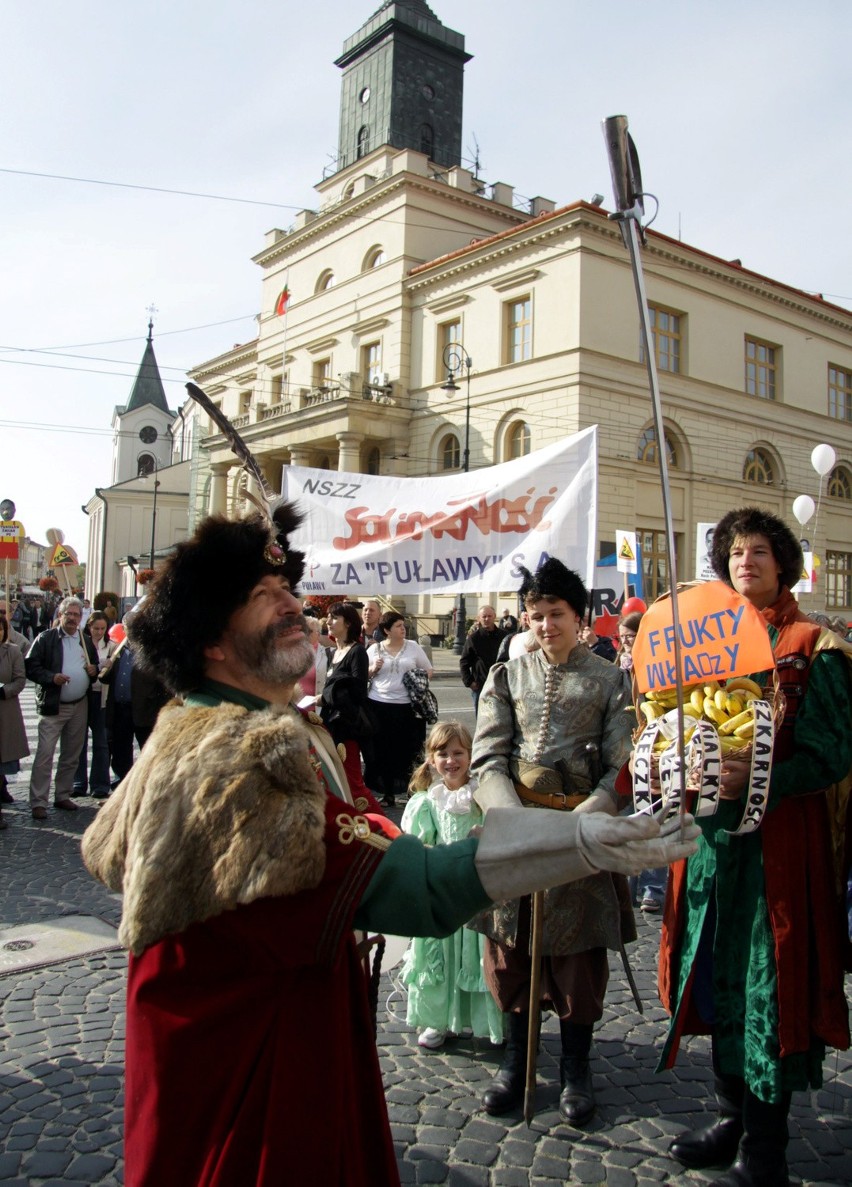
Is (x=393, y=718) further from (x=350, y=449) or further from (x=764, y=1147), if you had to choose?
(x=350, y=449)

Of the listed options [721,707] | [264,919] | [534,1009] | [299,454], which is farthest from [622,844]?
[299,454]

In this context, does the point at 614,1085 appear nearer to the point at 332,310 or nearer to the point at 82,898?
the point at 82,898

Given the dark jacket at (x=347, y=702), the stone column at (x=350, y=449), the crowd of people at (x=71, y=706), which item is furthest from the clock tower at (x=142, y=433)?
the dark jacket at (x=347, y=702)

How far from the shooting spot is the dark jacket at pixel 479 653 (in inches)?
446

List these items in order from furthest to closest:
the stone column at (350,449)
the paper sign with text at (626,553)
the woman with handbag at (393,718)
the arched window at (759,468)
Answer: the arched window at (759,468)
the stone column at (350,449)
the paper sign with text at (626,553)
the woman with handbag at (393,718)

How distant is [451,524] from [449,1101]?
163 inches

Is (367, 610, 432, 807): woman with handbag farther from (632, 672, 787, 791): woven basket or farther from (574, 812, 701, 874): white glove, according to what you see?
(574, 812, 701, 874): white glove

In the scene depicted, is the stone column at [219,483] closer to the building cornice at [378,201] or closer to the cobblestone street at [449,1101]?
the building cornice at [378,201]

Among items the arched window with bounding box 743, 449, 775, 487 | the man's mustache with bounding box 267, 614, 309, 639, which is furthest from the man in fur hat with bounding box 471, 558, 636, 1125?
the arched window with bounding box 743, 449, 775, 487

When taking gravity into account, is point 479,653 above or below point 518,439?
below

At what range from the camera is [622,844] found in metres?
1.52

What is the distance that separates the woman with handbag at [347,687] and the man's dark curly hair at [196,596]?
552 centimetres

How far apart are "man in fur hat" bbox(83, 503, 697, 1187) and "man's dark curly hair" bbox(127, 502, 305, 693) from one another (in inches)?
6.5

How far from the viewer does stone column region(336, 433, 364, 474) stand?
3094 cm
